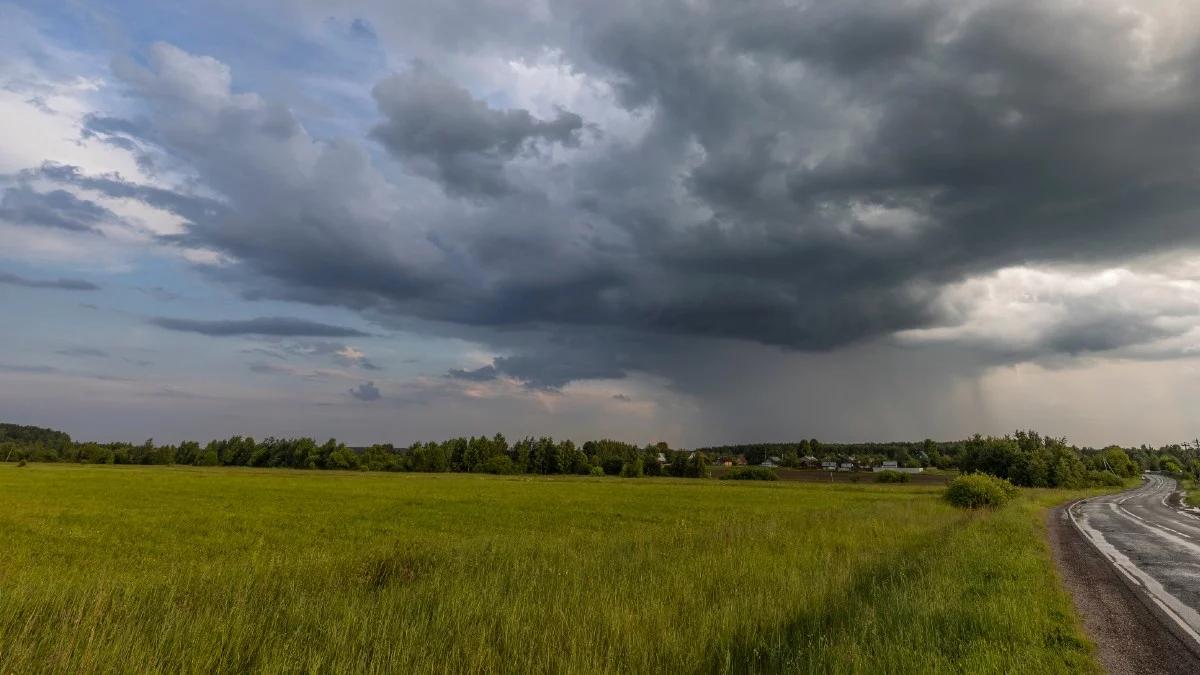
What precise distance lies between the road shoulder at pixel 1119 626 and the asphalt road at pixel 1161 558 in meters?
0.29

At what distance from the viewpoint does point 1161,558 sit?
666 inches

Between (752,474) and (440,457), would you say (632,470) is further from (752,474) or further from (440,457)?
(440,457)

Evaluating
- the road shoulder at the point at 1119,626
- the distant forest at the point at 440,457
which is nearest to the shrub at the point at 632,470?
the distant forest at the point at 440,457

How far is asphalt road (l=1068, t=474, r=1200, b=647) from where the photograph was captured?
10109mm

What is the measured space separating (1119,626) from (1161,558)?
11647 mm

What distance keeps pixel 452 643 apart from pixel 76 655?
152 inches

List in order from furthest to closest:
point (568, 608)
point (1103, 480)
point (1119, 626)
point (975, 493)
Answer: point (1103, 480) → point (975, 493) → point (1119, 626) → point (568, 608)

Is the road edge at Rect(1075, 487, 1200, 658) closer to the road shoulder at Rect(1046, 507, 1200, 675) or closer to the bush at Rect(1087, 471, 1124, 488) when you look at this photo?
the road shoulder at Rect(1046, 507, 1200, 675)

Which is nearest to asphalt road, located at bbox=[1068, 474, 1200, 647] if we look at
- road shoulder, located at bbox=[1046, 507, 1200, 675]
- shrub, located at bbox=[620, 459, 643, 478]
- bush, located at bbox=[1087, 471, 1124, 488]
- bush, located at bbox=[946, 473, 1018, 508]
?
road shoulder, located at bbox=[1046, 507, 1200, 675]

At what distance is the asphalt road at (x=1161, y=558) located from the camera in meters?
10.1

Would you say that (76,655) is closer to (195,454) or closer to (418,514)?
(418,514)

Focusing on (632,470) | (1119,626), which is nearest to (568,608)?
(1119,626)

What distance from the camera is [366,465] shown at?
139 metres

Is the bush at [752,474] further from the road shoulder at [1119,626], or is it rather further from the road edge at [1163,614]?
the road edge at [1163,614]
